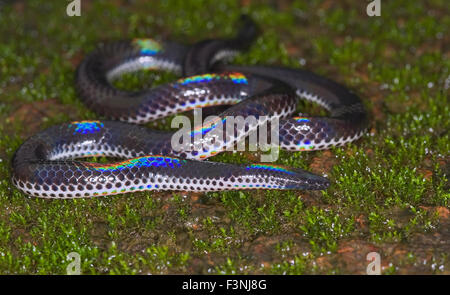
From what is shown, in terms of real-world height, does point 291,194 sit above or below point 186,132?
below

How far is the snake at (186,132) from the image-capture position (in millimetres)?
12016

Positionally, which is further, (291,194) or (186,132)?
(186,132)

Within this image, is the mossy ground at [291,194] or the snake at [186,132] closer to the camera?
the mossy ground at [291,194]

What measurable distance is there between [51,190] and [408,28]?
13.6 metres

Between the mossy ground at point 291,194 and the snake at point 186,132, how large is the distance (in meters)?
0.41

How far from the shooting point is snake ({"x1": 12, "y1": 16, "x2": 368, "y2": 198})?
1202 cm

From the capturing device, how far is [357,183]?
1213cm

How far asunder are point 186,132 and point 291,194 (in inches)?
120

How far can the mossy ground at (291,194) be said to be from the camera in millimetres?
10766

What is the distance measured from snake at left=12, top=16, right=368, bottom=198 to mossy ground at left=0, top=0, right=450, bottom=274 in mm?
413

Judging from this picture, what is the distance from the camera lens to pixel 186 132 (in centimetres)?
1292

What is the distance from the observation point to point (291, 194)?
12.0 m

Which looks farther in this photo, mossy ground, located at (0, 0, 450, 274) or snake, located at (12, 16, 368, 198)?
snake, located at (12, 16, 368, 198)
